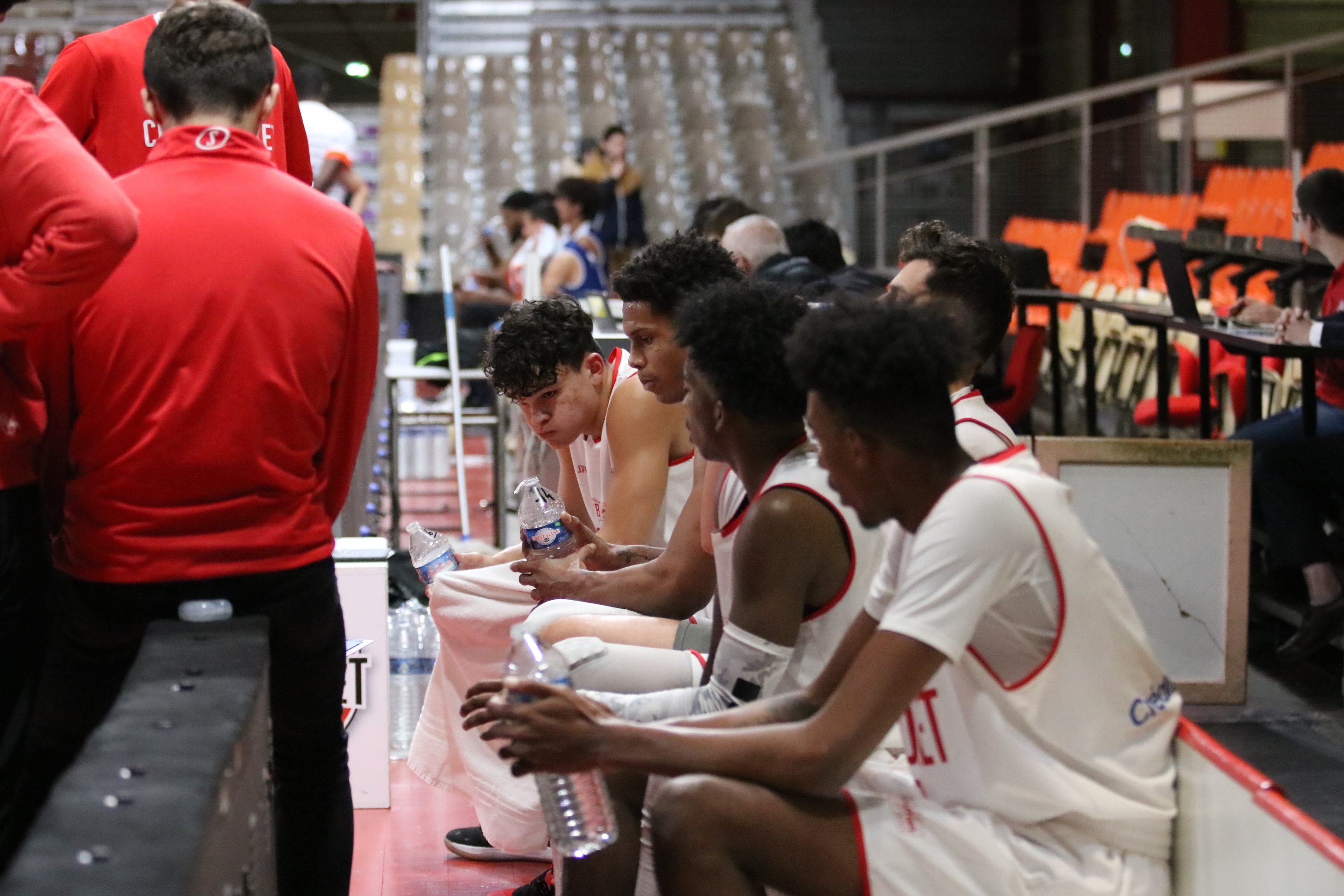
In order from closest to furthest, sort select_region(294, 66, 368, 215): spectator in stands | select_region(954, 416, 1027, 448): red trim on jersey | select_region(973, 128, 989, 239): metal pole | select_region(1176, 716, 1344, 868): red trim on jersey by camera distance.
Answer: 1. select_region(1176, 716, 1344, 868): red trim on jersey
2. select_region(954, 416, 1027, 448): red trim on jersey
3. select_region(294, 66, 368, 215): spectator in stands
4. select_region(973, 128, 989, 239): metal pole

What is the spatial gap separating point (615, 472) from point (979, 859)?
148 cm

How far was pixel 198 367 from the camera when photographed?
2072 millimetres

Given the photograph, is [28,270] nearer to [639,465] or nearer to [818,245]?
[639,465]

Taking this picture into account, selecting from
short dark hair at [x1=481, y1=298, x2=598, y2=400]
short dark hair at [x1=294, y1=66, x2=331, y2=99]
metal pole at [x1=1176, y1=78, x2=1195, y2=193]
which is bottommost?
short dark hair at [x1=481, y1=298, x2=598, y2=400]

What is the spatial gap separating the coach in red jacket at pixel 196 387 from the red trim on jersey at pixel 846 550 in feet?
2.26

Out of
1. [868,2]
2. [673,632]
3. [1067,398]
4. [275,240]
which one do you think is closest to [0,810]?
[275,240]

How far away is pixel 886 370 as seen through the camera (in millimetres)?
1821

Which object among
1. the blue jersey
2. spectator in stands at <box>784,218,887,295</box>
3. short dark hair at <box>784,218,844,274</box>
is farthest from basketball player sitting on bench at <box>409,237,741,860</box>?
the blue jersey

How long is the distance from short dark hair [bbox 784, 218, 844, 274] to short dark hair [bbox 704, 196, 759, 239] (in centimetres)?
19

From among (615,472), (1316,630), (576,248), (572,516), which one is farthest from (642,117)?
(572,516)

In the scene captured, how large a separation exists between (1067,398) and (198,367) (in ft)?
23.6

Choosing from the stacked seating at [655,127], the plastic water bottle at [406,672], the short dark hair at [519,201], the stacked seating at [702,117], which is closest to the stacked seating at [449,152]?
the stacked seating at [655,127]

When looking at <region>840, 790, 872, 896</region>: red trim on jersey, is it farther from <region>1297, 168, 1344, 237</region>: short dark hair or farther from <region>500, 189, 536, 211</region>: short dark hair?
<region>500, 189, 536, 211</region>: short dark hair

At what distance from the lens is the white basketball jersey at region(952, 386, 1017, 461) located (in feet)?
8.31
